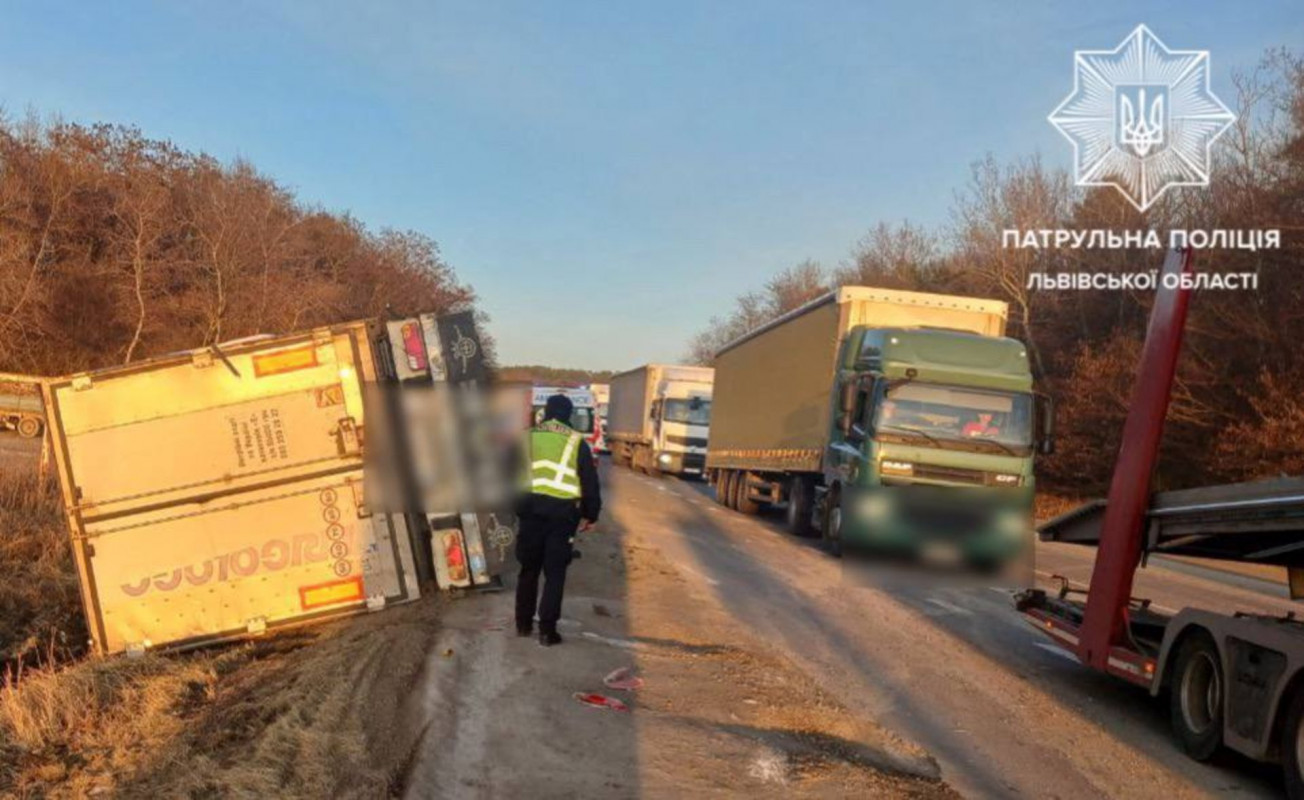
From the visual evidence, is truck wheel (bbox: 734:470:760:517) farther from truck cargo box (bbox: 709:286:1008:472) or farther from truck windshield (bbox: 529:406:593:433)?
truck windshield (bbox: 529:406:593:433)

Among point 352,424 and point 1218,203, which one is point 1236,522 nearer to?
point 352,424

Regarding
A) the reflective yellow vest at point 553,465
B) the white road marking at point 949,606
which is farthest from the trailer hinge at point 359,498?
the white road marking at point 949,606

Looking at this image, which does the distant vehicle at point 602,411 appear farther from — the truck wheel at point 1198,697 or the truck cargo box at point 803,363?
the truck wheel at point 1198,697

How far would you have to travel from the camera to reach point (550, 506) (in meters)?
6.96

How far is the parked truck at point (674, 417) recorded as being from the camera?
32.1m

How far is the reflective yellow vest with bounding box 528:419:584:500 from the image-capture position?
694cm

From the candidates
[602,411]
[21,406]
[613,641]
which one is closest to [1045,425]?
[613,641]

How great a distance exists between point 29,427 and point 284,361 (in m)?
24.7

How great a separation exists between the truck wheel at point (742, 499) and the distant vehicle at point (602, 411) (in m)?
18.5

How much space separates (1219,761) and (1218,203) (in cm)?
2163

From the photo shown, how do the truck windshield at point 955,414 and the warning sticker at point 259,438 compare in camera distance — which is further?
the truck windshield at point 955,414

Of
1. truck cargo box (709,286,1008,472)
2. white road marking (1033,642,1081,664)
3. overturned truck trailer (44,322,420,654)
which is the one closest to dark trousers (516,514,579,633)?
overturned truck trailer (44,322,420,654)

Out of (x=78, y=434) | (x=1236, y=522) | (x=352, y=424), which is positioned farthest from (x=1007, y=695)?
(x=78, y=434)

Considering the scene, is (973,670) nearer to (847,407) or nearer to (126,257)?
(847,407)
